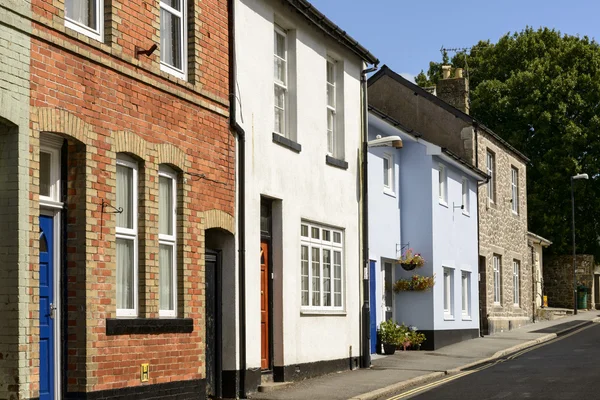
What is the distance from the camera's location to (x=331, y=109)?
1992cm

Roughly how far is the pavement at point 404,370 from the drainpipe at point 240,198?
2.19 ft

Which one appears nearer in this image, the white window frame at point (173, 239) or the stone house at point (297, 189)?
the white window frame at point (173, 239)

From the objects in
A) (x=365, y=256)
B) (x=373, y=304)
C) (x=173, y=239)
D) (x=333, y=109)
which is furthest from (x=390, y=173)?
(x=173, y=239)

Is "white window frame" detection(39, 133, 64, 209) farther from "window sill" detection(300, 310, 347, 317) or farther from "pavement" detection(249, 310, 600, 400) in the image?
"window sill" detection(300, 310, 347, 317)

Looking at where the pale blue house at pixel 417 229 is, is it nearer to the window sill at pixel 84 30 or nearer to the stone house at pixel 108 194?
the stone house at pixel 108 194

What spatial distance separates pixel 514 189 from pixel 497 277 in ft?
14.5

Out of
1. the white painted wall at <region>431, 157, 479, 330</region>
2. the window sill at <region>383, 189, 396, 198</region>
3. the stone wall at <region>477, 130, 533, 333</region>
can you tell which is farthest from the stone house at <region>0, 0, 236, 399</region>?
the stone wall at <region>477, 130, 533, 333</region>

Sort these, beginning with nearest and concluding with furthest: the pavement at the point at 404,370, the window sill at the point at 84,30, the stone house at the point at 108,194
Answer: the stone house at the point at 108,194 → the window sill at the point at 84,30 → the pavement at the point at 404,370

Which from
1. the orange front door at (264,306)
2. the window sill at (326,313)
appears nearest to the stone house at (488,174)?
the window sill at (326,313)

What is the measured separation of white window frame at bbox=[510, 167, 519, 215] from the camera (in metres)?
38.7

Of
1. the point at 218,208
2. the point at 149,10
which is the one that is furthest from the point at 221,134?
the point at 149,10

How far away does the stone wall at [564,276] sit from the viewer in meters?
53.0

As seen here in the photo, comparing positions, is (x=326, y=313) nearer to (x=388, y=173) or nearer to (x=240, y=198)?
(x=240, y=198)

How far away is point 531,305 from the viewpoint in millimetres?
41906
